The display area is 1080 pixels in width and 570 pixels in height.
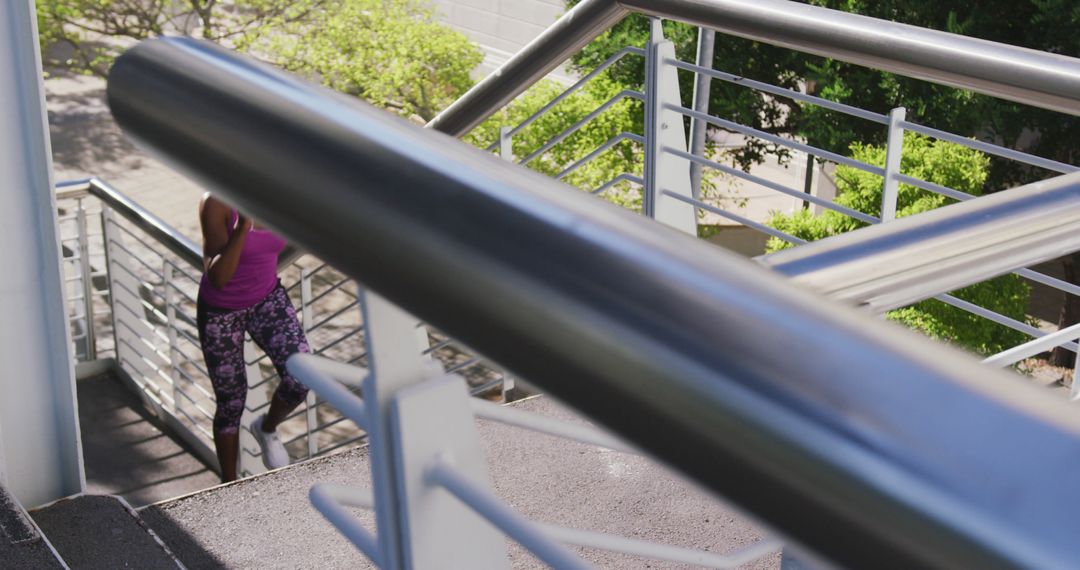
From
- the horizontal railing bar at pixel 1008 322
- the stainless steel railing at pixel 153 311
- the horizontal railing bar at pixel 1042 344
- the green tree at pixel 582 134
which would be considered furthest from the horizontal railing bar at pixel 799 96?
the green tree at pixel 582 134

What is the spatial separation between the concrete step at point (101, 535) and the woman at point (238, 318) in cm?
182

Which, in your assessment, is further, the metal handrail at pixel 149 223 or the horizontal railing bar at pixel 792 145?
the metal handrail at pixel 149 223

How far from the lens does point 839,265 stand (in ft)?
1.98

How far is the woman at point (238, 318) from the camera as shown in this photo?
4.19m

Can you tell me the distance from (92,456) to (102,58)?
995cm

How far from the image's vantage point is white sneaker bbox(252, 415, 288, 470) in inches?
185

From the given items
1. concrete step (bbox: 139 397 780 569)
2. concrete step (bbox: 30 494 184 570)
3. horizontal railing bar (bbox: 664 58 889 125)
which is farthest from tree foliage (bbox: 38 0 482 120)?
concrete step (bbox: 30 494 184 570)

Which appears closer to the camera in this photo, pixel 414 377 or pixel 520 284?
pixel 520 284

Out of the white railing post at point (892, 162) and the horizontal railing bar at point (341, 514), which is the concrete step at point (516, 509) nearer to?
the white railing post at point (892, 162)

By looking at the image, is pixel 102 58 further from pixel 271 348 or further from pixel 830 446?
pixel 830 446

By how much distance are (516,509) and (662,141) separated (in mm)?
1113

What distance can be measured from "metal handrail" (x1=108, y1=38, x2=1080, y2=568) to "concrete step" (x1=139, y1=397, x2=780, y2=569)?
2101 mm

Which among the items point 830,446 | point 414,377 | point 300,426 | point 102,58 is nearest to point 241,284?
point 414,377

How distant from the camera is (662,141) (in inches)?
131
